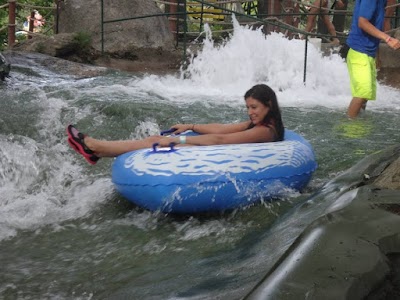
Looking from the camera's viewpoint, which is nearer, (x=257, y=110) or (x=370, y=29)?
(x=257, y=110)

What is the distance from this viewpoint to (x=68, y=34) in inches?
449

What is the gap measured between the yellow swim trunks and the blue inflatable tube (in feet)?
6.89

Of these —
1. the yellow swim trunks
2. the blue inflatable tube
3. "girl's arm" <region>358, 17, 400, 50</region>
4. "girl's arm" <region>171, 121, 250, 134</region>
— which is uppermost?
"girl's arm" <region>358, 17, 400, 50</region>

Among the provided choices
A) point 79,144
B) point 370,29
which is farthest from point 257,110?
point 370,29

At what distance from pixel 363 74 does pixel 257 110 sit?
2038mm

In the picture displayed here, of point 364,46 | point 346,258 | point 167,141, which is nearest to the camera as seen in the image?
point 346,258

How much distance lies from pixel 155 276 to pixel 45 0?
14.5 m

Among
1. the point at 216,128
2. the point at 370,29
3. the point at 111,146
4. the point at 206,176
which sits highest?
the point at 370,29

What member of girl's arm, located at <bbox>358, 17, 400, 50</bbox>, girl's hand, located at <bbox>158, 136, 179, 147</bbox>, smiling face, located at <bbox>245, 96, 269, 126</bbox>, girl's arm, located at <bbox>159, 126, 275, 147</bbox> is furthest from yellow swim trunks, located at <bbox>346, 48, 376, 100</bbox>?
girl's hand, located at <bbox>158, 136, 179, 147</bbox>

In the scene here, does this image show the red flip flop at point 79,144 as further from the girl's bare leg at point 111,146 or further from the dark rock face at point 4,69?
the dark rock face at point 4,69

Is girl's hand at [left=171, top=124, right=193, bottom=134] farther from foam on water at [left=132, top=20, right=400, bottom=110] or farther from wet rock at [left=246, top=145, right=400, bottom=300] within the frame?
foam on water at [left=132, top=20, right=400, bottom=110]

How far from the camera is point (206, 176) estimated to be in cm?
436

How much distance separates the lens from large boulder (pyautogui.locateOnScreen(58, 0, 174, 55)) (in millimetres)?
11797

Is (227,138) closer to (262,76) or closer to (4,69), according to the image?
(4,69)
